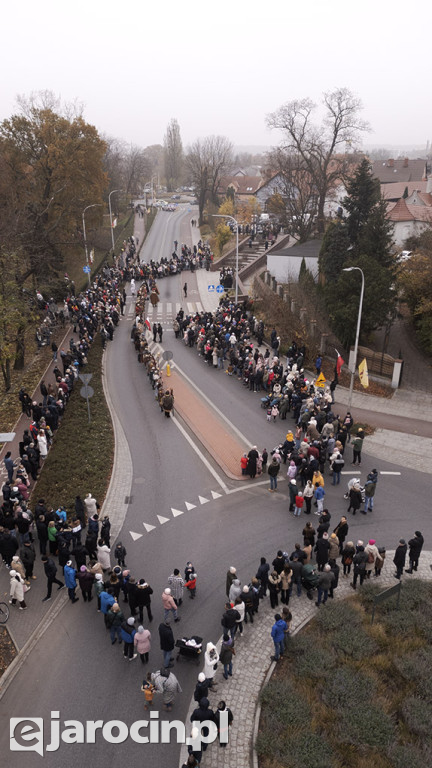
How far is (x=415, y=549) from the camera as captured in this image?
13594 millimetres

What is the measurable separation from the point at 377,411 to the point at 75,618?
16.7 m

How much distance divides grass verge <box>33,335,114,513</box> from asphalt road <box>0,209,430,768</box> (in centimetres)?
107

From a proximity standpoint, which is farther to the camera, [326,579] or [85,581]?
[85,581]

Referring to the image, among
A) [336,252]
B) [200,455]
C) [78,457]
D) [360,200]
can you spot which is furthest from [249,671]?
[360,200]

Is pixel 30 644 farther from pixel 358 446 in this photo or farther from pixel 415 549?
pixel 358 446

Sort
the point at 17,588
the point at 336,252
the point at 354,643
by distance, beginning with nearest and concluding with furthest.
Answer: the point at 354,643 → the point at 17,588 → the point at 336,252

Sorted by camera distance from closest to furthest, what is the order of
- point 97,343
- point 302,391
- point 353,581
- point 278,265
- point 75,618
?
point 75,618
point 353,581
point 302,391
point 97,343
point 278,265

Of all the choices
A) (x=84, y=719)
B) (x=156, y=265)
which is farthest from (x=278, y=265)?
(x=84, y=719)

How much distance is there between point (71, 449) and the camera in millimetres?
19891

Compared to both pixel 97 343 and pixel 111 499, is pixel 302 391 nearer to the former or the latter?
pixel 111 499

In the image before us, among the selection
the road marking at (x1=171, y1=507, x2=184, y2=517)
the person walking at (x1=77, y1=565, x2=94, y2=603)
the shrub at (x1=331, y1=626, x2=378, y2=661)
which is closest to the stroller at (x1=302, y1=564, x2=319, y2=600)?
the shrub at (x1=331, y1=626, x2=378, y2=661)

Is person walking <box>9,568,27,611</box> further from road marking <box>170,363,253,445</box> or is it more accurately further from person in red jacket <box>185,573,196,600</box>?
road marking <box>170,363,253,445</box>

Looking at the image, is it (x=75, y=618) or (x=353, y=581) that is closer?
(x=75, y=618)

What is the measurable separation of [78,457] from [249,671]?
10.7m
